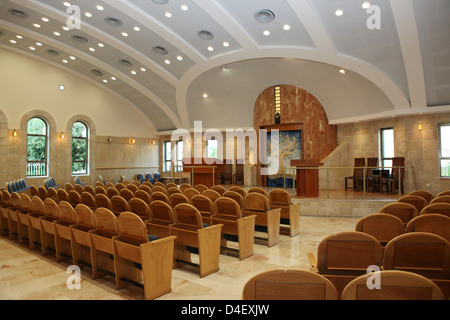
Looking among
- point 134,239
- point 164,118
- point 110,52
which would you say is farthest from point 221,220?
point 164,118

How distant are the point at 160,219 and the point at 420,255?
346 cm

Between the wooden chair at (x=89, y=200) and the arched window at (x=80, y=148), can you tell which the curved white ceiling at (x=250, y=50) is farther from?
the wooden chair at (x=89, y=200)

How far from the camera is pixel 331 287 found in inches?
64.0

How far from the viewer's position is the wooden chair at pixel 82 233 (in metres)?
4.05

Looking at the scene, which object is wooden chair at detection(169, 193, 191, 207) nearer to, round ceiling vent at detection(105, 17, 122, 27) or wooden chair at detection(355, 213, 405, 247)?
wooden chair at detection(355, 213, 405, 247)

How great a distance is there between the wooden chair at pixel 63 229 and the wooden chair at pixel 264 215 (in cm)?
288

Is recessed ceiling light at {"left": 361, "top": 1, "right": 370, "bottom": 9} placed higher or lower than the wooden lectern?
higher

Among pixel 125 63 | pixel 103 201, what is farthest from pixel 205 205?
pixel 125 63

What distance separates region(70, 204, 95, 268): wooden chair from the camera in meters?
4.05

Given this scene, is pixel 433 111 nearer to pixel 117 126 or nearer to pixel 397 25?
pixel 397 25

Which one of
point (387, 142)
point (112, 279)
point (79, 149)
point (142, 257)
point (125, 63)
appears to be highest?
point (125, 63)

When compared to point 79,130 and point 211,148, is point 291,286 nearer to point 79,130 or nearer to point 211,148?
point 211,148

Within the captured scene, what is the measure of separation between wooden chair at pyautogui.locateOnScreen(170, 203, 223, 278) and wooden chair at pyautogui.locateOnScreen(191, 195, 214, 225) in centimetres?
74

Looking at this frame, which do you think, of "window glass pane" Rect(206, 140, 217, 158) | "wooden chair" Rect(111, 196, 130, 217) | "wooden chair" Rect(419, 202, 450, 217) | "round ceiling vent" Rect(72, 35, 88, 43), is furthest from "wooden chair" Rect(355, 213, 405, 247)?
"window glass pane" Rect(206, 140, 217, 158)
